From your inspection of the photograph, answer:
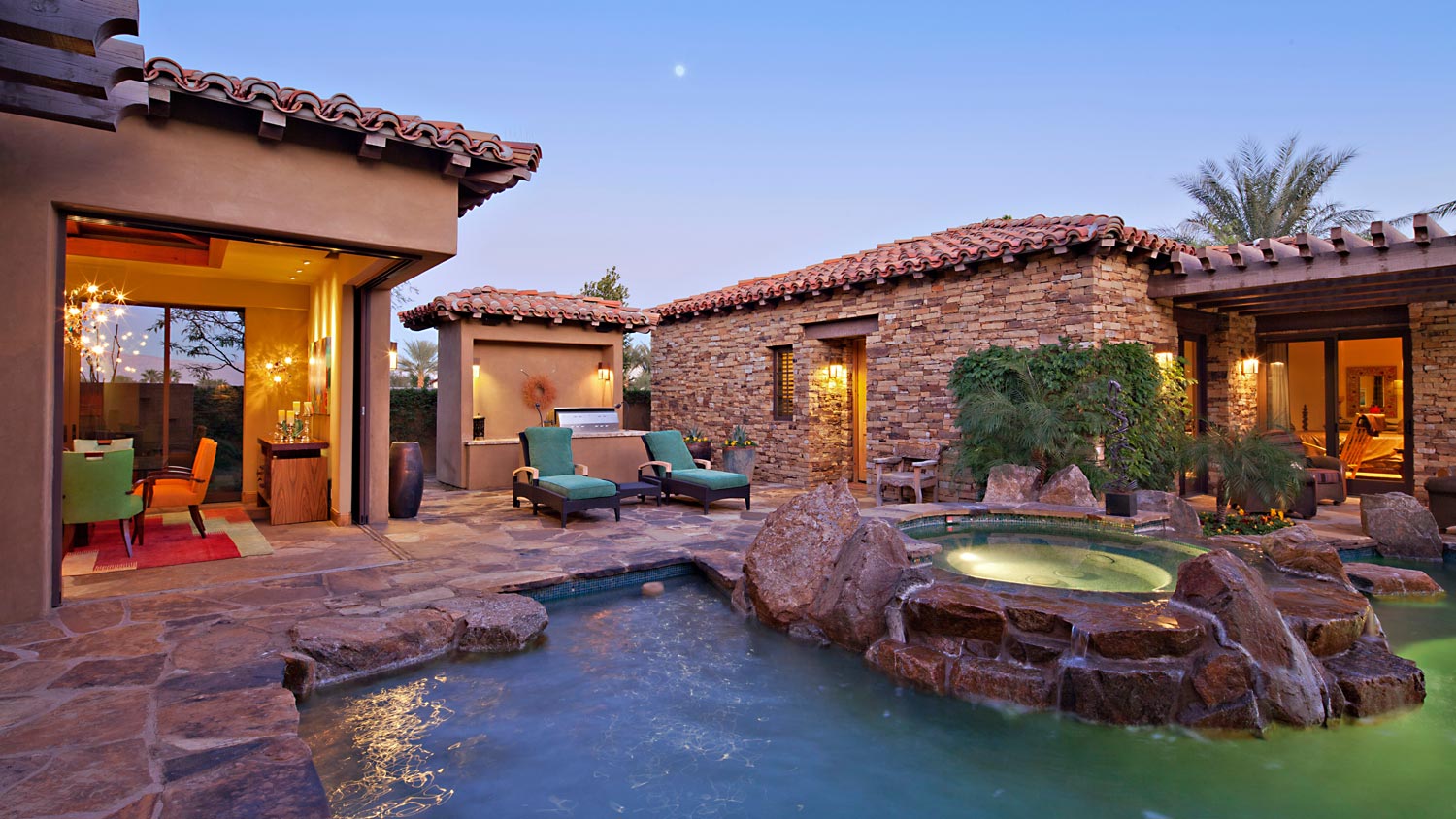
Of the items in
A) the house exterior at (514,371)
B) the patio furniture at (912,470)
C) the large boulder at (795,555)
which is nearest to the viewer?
the large boulder at (795,555)

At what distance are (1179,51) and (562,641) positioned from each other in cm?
1574

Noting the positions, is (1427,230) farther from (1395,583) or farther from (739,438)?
(739,438)

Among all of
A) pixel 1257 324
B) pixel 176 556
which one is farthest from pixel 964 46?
pixel 176 556

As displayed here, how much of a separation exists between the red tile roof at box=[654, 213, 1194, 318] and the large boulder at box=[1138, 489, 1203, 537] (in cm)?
297

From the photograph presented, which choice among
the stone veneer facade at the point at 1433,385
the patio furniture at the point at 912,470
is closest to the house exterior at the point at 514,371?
the patio furniture at the point at 912,470

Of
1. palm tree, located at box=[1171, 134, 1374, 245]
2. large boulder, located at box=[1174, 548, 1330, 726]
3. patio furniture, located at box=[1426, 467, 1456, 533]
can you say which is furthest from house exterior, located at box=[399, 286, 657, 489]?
palm tree, located at box=[1171, 134, 1374, 245]

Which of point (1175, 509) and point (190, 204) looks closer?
point (190, 204)

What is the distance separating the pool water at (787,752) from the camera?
9.64ft

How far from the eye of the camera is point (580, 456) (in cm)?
1077

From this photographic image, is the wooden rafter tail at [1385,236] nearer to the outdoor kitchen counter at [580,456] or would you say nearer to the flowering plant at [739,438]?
the flowering plant at [739,438]

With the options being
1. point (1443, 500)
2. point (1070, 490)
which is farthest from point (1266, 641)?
point (1443, 500)

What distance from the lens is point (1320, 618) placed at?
393 cm

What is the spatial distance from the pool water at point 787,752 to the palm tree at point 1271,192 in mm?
16025

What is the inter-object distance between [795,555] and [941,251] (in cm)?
604
